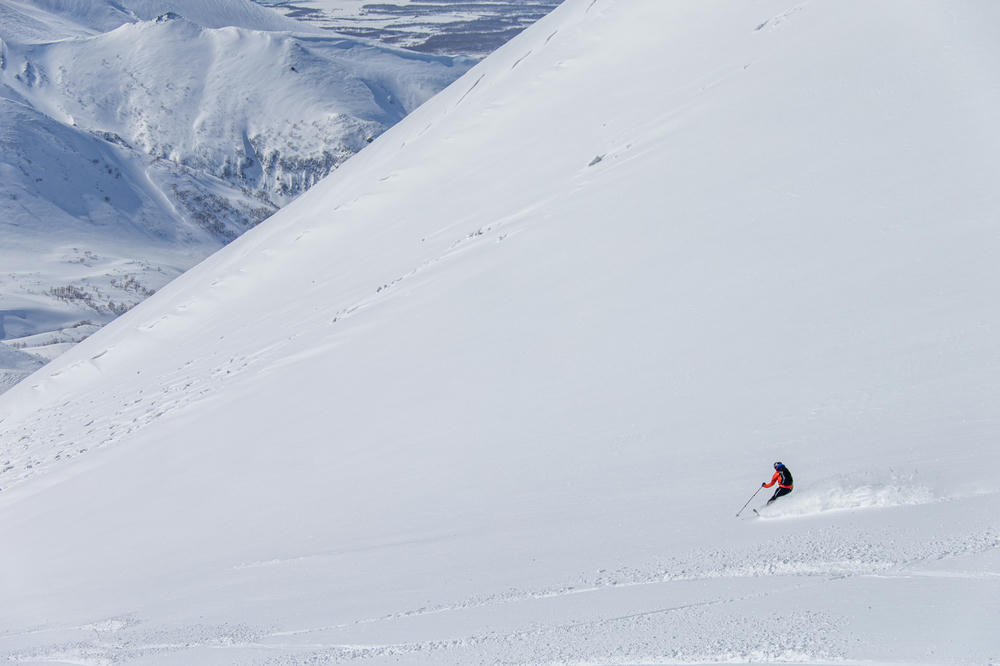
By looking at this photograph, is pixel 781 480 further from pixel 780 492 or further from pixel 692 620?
pixel 692 620

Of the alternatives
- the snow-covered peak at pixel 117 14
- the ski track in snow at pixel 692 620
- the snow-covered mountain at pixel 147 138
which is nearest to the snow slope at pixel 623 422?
the ski track in snow at pixel 692 620

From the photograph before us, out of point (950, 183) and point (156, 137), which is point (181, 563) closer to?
point (950, 183)

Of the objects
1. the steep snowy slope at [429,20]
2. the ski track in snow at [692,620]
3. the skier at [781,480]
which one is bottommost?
the ski track in snow at [692,620]

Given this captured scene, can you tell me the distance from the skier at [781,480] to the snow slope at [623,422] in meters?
0.09

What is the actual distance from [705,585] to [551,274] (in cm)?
638

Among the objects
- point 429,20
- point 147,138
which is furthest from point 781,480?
point 429,20

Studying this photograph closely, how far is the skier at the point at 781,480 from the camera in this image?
20.0 feet

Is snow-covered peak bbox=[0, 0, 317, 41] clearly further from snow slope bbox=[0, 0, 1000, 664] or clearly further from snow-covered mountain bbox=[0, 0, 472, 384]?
snow slope bbox=[0, 0, 1000, 664]

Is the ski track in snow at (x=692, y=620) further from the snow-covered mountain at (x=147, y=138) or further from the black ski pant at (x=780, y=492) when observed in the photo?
the snow-covered mountain at (x=147, y=138)

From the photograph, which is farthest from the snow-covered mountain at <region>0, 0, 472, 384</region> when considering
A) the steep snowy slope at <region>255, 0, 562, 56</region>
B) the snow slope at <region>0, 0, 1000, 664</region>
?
the steep snowy slope at <region>255, 0, 562, 56</region>

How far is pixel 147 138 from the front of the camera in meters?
70.6

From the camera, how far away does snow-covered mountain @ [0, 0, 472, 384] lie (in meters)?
46.9

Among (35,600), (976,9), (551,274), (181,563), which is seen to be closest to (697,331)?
(551,274)

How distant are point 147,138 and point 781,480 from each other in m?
72.3
